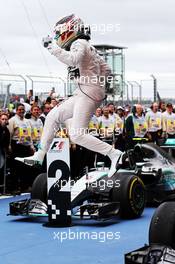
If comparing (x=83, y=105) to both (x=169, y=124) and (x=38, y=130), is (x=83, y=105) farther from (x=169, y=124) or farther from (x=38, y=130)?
(x=169, y=124)

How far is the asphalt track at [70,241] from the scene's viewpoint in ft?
19.2

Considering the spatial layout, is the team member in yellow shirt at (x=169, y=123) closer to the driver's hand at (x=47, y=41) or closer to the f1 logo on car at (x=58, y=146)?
the f1 logo on car at (x=58, y=146)

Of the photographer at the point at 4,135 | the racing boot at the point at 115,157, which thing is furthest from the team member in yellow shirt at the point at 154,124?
the racing boot at the point at 115,157

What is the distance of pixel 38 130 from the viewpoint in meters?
11.3

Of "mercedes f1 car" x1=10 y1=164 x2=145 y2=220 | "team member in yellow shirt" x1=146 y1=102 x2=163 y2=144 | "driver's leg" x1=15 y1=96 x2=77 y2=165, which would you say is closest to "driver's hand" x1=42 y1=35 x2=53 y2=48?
"driver's leg" x1=15 y1=96 x2=77 y2=165

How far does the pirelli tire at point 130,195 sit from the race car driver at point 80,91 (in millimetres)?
706

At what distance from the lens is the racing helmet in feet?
22.1

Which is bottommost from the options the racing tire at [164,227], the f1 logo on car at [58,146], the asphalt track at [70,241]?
the asphalt track at [70,241]

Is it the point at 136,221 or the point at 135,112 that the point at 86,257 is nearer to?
the point at 136,221

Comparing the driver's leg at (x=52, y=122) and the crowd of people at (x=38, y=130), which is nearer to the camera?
the driver's leg at (x=52, y=122)

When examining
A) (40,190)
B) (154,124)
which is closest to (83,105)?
(40,190)

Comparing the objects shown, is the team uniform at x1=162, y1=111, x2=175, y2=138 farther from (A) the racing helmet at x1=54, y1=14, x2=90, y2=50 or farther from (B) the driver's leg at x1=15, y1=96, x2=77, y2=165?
(A) the racing helmet at x1=54, y1=14, x2=90, y2=50

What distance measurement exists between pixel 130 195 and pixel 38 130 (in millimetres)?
3903

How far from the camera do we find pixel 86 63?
711 cm
